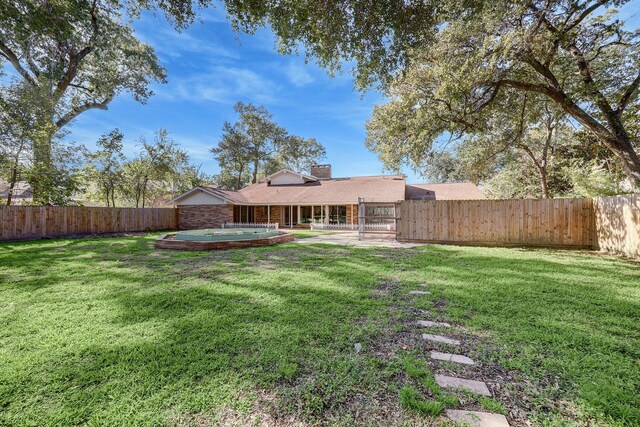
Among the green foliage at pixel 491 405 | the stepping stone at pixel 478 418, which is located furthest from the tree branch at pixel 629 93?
the stepping stone at pixel 478 418

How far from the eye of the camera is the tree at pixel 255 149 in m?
32.1

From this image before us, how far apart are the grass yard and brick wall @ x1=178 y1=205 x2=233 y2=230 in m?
15.7

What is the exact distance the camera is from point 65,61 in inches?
514

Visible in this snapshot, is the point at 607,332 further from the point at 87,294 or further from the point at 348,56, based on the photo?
the point at 87,294

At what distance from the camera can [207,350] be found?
262cm

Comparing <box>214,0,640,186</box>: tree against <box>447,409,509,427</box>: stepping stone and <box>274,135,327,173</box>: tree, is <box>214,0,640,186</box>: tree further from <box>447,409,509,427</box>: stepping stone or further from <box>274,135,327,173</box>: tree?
<box>274,135,327,173</box>: tree

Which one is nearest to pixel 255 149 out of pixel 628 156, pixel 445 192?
pixel 445 192

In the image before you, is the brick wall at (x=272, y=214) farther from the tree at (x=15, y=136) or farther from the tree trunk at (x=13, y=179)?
the tree trunk at (x=13, y=179)

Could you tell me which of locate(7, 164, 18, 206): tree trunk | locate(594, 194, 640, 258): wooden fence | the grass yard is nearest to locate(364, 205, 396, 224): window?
locate(594, 194, 640, 258): wooden fence

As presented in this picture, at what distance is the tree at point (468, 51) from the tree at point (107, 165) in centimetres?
1884

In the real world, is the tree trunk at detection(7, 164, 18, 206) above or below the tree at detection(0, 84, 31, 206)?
below

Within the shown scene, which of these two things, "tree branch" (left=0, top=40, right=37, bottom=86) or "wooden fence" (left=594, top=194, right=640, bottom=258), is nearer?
"wooden fence" (left=594, top=194, right=640, bottom=258)

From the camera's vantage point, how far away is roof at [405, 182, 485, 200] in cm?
2023

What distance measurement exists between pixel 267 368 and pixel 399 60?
264 inches
